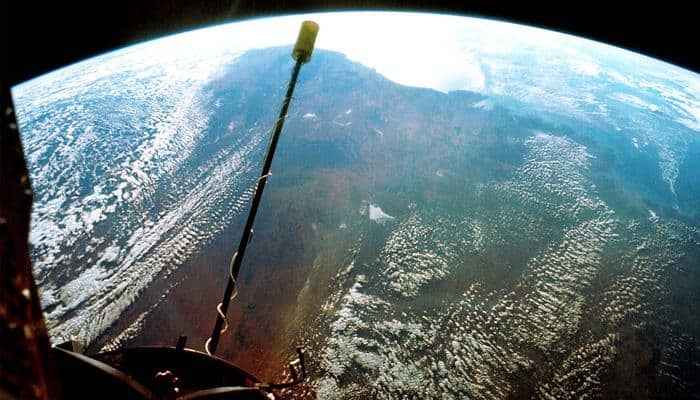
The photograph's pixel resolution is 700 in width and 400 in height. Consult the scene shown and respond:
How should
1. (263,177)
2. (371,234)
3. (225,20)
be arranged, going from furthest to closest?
(371,234), (263,177), (225,20)

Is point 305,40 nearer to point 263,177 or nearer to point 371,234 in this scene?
point 263,177

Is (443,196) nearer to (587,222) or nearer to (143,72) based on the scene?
(587,222)

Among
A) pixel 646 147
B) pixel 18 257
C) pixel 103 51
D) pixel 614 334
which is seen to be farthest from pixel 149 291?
pixel 646 147

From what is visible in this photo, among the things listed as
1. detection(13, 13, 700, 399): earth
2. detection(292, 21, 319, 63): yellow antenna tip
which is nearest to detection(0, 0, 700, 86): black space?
detection(292, 21, 319, 63): yellow antenna tip

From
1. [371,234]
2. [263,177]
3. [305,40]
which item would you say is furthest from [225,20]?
[371,234]

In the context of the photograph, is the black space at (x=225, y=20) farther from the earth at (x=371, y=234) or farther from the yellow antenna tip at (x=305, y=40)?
the earth at (x=371, y=234)

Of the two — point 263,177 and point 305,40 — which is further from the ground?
point 305,40

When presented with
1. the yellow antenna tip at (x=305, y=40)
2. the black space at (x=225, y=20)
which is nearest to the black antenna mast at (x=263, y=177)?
the yellow antenna tip at (x=305, y=40)

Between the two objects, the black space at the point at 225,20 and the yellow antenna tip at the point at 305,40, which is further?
the yellow antenna tip at the point at 305,40
